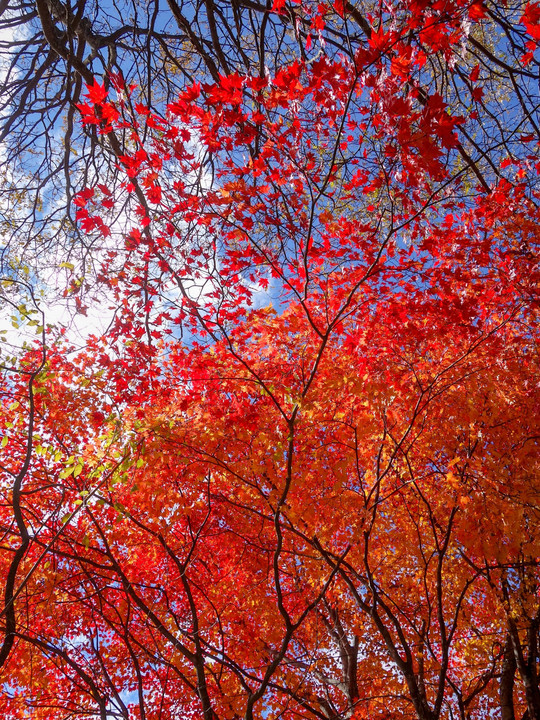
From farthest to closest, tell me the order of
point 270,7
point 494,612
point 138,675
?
point 494,612 < point 270,7 < point 138,675

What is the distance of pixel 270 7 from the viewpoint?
5.05 meters

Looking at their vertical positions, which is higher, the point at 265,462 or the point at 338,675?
→ the point at 265,462

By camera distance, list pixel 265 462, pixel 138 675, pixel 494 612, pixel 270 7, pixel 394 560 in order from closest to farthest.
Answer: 1. pixel 138 675
2. pixel 270 7
3. pixel 265 462
4. pixel 494 612
5. pixel 394 560

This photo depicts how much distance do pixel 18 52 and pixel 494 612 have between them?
1151cm

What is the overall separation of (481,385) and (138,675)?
592cm

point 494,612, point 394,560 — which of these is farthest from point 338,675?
point 494,612

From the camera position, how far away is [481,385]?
22.7 ft

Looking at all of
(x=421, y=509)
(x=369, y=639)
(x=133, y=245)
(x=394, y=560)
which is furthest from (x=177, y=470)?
A: (x=369, y=639)

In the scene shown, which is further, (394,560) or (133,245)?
(394,560)

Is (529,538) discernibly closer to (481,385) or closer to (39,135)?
(481,385)

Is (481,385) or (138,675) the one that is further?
(481,385)

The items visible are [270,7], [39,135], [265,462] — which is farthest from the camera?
[39,135]

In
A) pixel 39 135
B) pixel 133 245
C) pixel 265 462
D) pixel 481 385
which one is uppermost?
pixel 39 135

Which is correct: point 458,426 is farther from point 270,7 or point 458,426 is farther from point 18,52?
point 18,52
